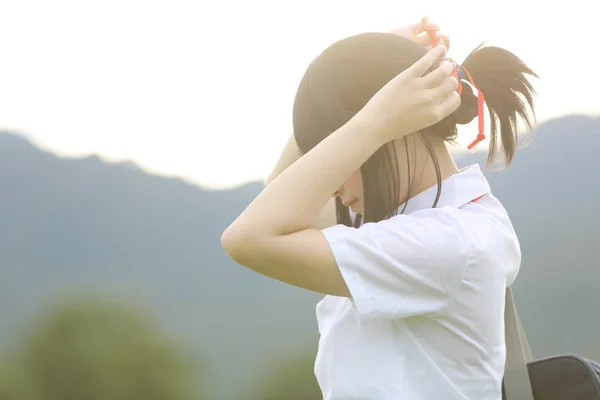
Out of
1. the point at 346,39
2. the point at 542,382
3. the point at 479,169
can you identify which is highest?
the point at 346,39

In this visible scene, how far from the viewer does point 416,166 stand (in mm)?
962

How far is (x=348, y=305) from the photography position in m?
0.95

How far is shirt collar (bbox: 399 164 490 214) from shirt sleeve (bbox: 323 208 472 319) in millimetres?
109

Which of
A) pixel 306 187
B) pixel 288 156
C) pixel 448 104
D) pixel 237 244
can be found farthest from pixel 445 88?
pixel 288 156

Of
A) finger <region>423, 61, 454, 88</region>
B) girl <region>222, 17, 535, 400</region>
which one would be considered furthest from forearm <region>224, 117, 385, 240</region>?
finger <region>423, 61, 454, 88</region>

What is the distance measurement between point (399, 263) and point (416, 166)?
0.66ft

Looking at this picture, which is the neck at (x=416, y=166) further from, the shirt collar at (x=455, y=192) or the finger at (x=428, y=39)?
the finger at (x=428, y=39)

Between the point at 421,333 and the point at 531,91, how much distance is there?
17.2 inches

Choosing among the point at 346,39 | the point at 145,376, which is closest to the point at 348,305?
the point at 346,39

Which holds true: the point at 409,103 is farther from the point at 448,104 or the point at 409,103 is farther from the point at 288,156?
the point at 288,156

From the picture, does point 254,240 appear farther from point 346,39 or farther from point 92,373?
point 92,373

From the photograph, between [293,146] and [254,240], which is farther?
[293,146]

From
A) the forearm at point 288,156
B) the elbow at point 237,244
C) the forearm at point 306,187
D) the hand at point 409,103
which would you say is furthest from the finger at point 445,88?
the forearm at point 288,156

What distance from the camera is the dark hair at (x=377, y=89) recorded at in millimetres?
946
